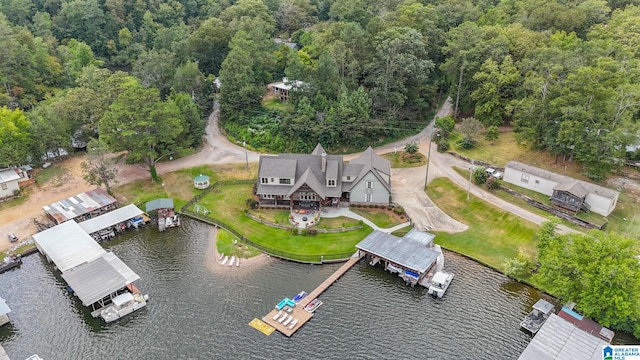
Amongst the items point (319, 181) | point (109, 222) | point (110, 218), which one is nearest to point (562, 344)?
point (319, 181)

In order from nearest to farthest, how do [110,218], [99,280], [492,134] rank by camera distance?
[99,280]
[110,218]
[492,134]

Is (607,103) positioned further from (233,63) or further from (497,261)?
(233,63)

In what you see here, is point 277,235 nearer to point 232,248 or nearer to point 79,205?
point 232,248

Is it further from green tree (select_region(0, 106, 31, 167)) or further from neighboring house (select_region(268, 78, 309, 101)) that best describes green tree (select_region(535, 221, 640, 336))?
green tree (select_region(0, 106, 31, 167))

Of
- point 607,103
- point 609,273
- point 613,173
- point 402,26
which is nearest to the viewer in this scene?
point 609,273

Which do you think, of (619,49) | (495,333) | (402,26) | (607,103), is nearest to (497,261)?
(495,333)

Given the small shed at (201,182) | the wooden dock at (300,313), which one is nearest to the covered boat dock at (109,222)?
the small shed at (201,182)

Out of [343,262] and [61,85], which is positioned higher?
[61,85]

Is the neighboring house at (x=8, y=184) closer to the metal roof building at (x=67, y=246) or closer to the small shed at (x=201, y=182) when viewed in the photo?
the metal roof building at (x=67, y=246)
